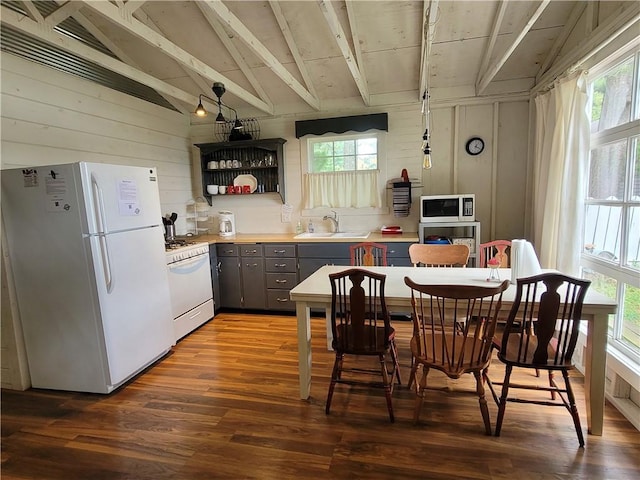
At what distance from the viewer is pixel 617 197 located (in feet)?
7.34

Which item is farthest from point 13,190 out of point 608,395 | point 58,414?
point 608,395

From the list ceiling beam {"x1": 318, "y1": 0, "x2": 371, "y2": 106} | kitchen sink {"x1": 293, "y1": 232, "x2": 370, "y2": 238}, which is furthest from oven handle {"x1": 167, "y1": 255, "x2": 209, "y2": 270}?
ceiling beam {"x1": 318, "y1": 0, "x2": 371, "y2": 106}

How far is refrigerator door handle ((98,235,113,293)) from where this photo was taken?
2295mm

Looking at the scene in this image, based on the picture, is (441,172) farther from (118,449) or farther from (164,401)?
(118,449)

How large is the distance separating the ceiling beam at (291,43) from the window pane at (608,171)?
2.68 meters

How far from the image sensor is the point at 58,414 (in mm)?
2221

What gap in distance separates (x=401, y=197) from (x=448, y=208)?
56 centimetres

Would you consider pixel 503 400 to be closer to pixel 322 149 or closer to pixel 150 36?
pixel 150 36

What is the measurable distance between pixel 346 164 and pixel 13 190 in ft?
10.3

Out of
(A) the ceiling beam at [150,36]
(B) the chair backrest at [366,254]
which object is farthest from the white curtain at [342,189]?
(A) the ceiling beam at [150,36]

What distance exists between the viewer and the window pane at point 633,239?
2.04m

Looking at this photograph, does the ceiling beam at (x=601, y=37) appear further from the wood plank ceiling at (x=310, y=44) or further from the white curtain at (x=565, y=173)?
the wood plank ceiling at (x=310, y=44)

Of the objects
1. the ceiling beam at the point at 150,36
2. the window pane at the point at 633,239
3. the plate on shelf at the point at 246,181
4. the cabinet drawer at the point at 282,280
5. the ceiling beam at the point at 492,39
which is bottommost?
the cabinet drawer at the point at 282,280

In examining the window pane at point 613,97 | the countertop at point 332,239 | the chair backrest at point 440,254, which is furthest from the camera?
the countertop at point 332,239
